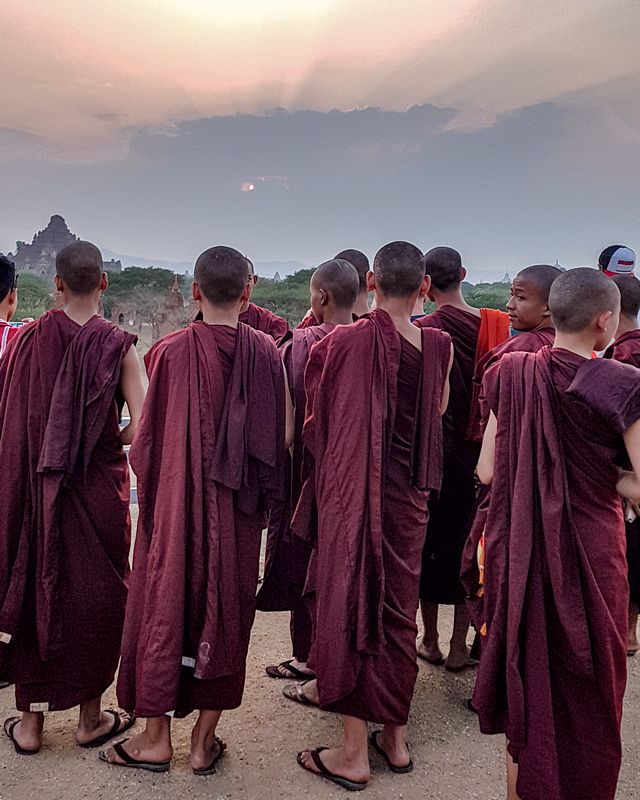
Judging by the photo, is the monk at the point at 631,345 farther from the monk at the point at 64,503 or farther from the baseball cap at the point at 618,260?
the monk at the point at 64,503

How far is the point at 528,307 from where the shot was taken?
3158 millimetres

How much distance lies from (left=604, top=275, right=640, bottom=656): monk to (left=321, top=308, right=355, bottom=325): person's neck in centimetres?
144

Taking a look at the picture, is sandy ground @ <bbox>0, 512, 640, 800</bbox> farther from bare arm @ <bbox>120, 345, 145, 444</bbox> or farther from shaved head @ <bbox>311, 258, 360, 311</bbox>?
shaved head @ <bbox>311, 258, 360, 311</bbox>

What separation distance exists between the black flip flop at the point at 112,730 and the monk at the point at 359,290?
7.74 ft

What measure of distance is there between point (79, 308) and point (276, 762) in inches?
87.9

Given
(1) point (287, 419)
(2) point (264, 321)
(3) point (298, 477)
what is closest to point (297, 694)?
(3) point (298, 477)

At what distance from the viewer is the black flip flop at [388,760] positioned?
288 cm

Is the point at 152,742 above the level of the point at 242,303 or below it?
below

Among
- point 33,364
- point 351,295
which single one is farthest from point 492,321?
point 33,364

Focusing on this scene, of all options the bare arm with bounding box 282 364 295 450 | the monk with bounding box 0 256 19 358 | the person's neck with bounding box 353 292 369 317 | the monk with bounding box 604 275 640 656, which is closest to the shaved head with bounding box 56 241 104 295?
the monk with bounding box 0 256 19 358

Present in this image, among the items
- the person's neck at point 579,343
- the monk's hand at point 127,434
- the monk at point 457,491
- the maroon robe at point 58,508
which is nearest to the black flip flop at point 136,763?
the maroon robe at point 58,508

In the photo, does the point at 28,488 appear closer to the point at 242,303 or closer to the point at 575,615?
the point at 242,303

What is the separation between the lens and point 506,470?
243 centimetres

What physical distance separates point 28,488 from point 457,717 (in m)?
2.38
